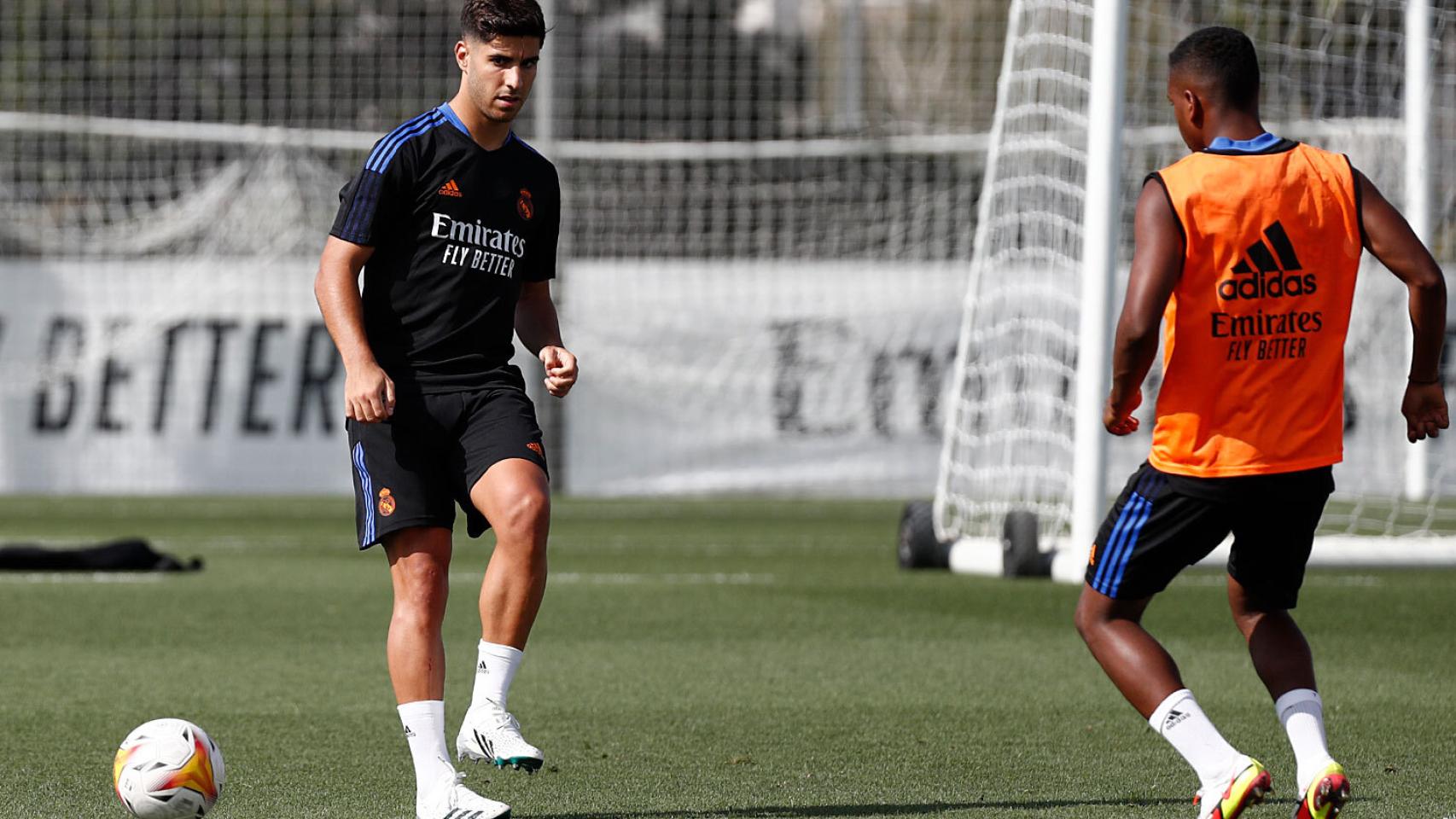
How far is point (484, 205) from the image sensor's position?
4.63m

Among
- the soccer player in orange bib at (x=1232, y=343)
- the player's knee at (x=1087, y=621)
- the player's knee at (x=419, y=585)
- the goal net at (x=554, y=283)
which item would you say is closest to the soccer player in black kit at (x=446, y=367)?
the player's knee at (x=419, y=585)

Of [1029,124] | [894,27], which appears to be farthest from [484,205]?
[894,27]

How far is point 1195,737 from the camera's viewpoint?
4113 millimetres

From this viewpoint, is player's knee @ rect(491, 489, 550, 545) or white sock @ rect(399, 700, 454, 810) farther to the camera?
player's knee @ rect(491, 489, 550, 545)

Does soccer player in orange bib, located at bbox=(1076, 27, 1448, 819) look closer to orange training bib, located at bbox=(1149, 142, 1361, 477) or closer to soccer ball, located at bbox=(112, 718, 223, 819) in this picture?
orange training bib, located at bbox=(1149, 142, 1361, 477)

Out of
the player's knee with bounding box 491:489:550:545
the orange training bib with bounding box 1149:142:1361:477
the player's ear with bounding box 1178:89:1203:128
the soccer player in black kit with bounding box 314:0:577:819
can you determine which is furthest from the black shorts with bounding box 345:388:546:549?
the player's ear with bounding box 1178:89:1203:128

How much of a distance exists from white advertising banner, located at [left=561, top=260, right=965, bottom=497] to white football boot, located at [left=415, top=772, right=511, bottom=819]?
544 inches

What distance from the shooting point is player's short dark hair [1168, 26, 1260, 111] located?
14.0ft

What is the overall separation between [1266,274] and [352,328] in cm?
198

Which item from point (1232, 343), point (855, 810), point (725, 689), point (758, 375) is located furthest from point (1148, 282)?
point (758, 375)

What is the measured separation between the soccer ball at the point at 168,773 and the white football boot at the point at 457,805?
483 mm

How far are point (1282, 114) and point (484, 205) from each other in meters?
11.1

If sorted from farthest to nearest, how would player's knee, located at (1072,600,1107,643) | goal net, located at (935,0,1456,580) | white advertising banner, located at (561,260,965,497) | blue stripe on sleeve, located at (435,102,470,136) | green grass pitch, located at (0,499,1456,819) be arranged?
white advertising banner, located at (561,260,965,497) → goal net, located at (935,0,1456,580) → green grass pitch, located at (0,499,1456,819) → blue stripe on sleeve, located at (435,102,470,136) → player's knee, located at (1072,600,1107,643)

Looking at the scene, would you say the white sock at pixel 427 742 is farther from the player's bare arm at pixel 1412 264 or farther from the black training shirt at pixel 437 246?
the player's bare arm at pixel 1412 264
